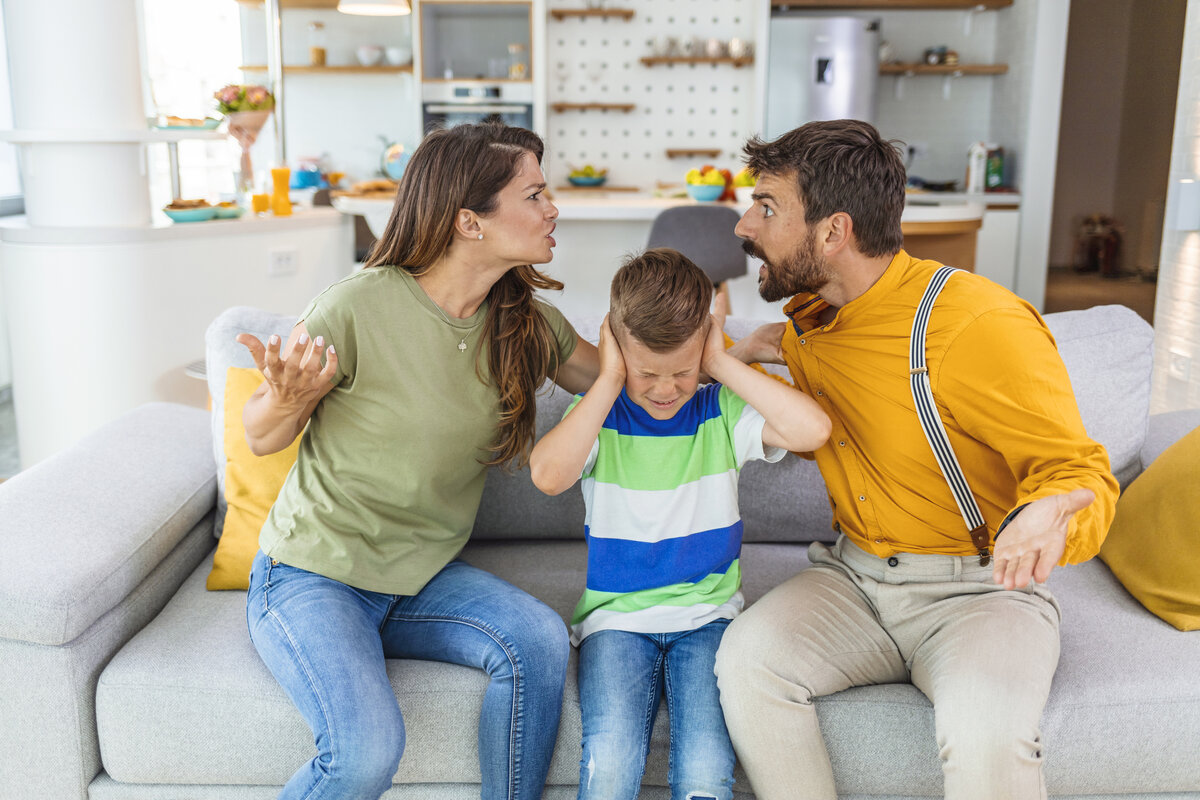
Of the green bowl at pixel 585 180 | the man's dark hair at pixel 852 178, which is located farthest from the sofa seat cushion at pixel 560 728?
the green bowl at pixel 585 180

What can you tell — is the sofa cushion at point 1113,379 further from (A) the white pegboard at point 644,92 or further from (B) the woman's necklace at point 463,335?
(A) the white pegboard at point 644,92

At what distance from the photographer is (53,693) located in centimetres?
147

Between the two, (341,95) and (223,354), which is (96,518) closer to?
(223,354)

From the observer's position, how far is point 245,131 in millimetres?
4156

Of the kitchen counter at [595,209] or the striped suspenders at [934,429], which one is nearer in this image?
the striped suspenders at [934,429]

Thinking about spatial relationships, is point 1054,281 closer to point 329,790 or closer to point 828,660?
point 828,660

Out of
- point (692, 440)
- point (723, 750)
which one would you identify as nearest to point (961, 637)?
point (723, 750)

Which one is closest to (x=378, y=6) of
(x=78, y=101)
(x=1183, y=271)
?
(x=78, y=101)

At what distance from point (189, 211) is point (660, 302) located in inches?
101

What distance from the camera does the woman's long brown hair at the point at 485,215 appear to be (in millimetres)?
1546

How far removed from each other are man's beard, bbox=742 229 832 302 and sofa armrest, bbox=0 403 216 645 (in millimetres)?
1096

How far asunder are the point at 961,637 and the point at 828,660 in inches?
7.4

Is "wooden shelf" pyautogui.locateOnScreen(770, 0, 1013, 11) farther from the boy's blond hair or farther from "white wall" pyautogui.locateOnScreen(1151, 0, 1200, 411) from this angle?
the boy's blond hair

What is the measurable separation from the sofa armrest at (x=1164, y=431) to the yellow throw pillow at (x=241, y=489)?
5.41 feet
